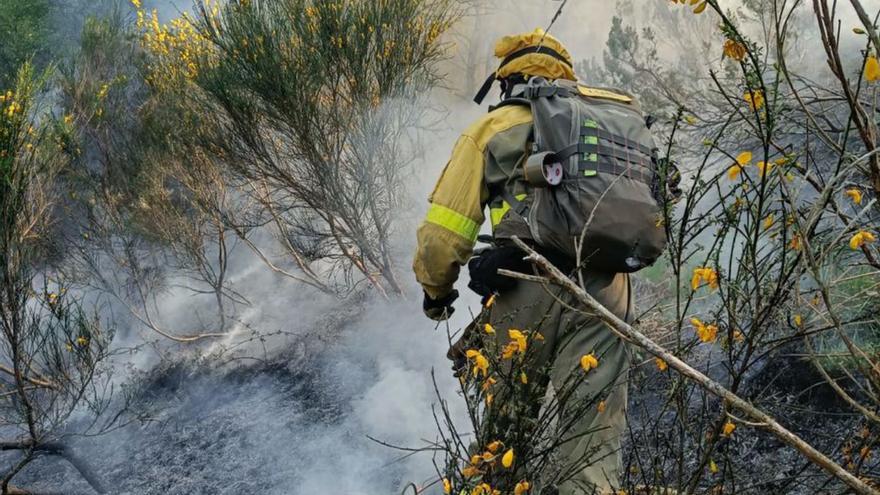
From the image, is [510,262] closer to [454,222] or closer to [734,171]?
[454,222]

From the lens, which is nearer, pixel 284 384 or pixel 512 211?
pixel 512 211

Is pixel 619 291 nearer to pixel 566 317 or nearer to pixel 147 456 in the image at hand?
pixel 566 317

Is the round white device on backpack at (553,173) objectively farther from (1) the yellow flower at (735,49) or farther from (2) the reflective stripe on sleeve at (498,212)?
(1) the yellow flower at (735,49)

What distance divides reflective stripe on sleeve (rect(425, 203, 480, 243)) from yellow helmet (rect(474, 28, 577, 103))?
0.45 meters

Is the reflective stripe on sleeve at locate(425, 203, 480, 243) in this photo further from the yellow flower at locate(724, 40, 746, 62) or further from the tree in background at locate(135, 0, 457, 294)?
the tree in background at locate(135, 0, 457, 294)

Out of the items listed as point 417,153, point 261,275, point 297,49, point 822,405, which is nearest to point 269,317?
point 261,275

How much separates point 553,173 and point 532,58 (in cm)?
51

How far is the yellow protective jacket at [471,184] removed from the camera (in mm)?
2176

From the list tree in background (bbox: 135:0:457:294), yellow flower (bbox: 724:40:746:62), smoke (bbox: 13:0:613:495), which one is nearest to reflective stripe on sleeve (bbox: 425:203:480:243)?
yellow flower (bbox: 724:40:746:62)

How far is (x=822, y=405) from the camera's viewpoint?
3172mm

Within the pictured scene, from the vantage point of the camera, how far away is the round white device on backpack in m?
2.05

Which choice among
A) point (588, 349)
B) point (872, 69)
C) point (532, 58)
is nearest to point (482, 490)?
point (588, 349)

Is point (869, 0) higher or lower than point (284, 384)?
higher

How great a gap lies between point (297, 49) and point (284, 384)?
2997mm
